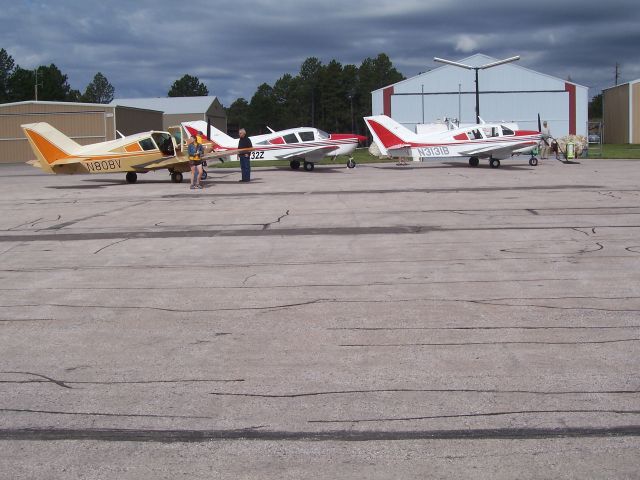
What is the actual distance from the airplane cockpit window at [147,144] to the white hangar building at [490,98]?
48.1m

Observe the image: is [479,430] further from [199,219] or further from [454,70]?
[454,70]

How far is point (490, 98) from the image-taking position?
72.2 m

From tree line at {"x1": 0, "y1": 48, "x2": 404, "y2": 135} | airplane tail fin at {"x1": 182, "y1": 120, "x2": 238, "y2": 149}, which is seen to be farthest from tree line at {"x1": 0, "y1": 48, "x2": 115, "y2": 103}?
airplane tail fin at {"x1": 182, "y1": 120, "x2": 238, "y2": 149}

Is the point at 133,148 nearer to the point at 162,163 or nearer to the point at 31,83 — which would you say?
the point at 162,163

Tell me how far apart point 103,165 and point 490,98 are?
54.4 metres

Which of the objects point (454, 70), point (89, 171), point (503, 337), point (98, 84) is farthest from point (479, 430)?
point (98, 84)

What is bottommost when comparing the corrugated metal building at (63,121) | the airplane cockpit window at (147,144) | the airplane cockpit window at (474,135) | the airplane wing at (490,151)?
the airplane wing at (490,151)

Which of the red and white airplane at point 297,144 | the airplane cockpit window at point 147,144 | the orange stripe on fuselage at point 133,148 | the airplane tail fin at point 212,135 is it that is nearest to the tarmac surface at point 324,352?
the orange stripe on fuselage at point 133,148

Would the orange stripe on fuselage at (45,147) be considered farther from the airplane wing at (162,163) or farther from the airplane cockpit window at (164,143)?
the airplane cockpit window at (164,143)

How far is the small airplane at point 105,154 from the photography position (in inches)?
956

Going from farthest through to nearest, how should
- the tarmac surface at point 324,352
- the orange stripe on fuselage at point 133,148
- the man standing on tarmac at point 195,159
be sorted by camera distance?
the orange stripe on fuselage at point 133,148
the man standing on tarmac at point 195,159
the tarmac surface at point 324,352

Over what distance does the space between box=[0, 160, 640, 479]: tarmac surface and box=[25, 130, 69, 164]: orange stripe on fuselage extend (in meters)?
11.9

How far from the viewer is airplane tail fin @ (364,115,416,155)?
104 ft

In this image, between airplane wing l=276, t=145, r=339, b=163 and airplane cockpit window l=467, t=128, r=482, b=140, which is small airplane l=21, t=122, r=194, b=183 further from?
airplane cockpit window l=467, t=128, r=482, b=140
